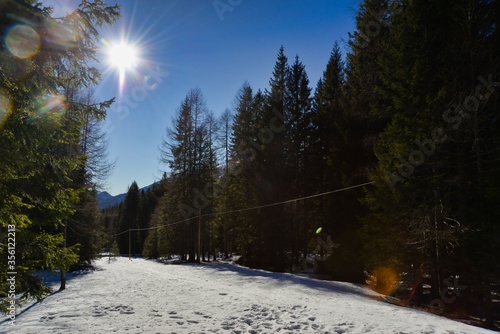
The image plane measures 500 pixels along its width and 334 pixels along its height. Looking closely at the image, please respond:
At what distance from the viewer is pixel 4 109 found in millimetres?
4098

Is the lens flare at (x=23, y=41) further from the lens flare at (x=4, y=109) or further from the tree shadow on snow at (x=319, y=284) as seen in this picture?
the tree shadow on snow at (x=319, y=284)

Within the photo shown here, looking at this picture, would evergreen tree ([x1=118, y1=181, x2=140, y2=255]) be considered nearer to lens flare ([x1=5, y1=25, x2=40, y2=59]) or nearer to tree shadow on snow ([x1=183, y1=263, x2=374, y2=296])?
tree shadow on snow ([x1=183, y1=263, x2=374, y2=296])

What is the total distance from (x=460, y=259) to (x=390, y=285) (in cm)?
422

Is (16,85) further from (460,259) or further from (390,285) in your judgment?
(390,285)

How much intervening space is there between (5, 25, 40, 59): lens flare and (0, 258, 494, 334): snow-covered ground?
17.3 ft

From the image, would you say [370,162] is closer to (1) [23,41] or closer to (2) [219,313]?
(2) [219,313]

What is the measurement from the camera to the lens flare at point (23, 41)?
403cm

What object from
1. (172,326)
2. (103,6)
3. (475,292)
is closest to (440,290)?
(475,292)

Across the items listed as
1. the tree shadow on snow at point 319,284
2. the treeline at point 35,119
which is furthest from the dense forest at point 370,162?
the tree shadow on snow at point 319,284

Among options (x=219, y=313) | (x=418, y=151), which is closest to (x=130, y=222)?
(x=219, y=313)

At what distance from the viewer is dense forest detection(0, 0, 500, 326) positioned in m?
5.12

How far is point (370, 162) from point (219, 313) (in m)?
11.1

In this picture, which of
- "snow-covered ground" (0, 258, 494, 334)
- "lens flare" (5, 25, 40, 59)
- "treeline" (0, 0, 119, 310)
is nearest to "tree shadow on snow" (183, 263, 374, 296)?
"snow-covered ground" (0, 258, 494, 334)

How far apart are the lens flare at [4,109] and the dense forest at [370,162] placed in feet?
0.20
